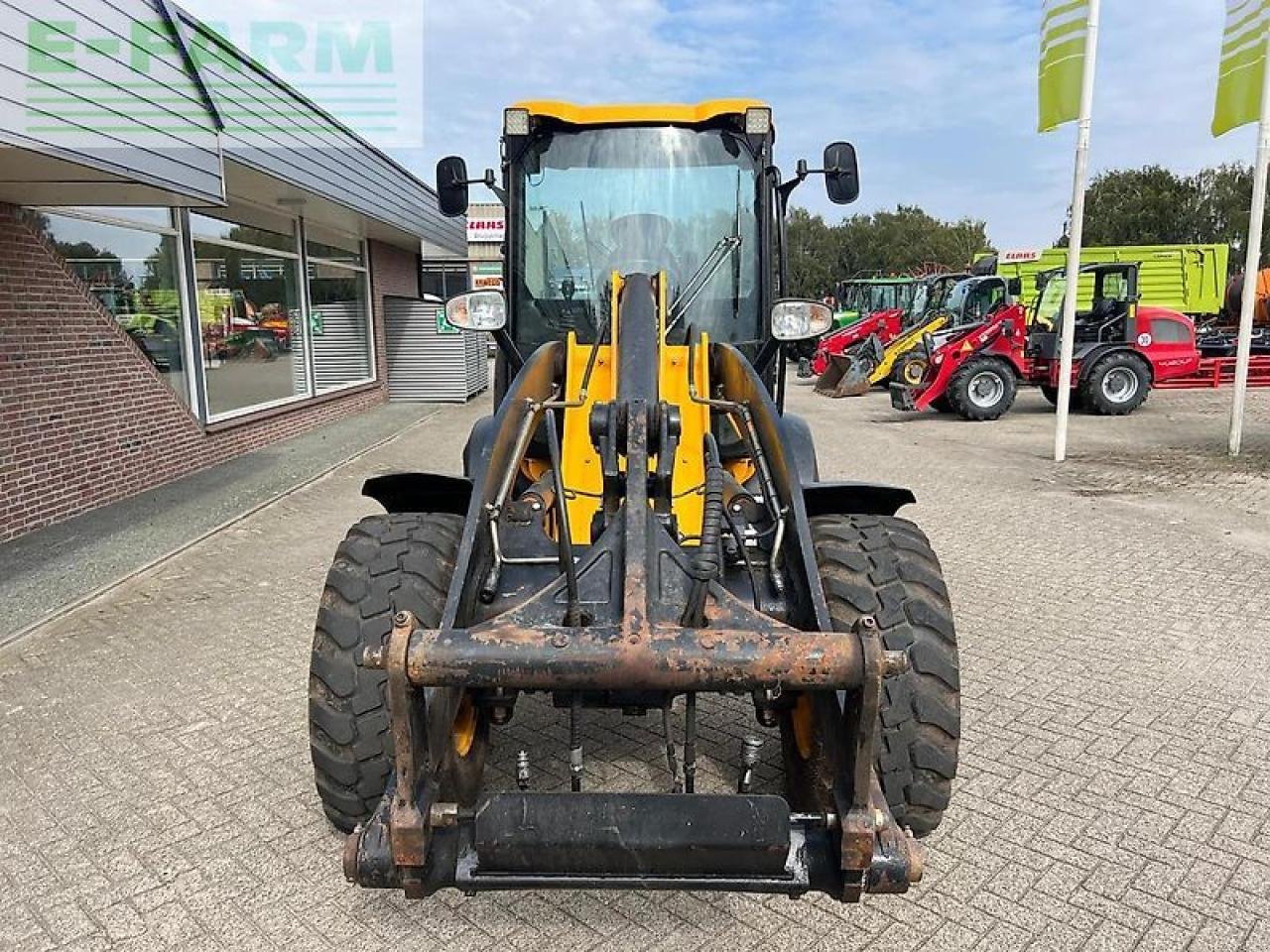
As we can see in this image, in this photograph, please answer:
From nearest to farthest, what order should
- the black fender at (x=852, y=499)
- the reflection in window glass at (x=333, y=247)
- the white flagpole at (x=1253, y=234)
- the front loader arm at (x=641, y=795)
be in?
the front loader arm at (x=641, y=795)
the black fender at (x=852, y=499)
the white flagpole at (x=1253, y=234)
the reflection in window glass at (x=333, y=247)

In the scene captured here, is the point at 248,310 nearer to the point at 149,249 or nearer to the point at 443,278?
the point at 149,249

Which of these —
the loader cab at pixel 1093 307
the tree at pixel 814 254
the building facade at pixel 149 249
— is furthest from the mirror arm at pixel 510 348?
the tree at pixel 814 254

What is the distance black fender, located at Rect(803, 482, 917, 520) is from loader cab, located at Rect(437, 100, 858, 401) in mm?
1231

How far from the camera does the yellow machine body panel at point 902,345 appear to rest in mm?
16766

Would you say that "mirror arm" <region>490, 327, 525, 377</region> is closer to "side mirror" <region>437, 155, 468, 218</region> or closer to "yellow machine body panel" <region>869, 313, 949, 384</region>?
"side mirror" <region>437, 155, 468, 218</region>

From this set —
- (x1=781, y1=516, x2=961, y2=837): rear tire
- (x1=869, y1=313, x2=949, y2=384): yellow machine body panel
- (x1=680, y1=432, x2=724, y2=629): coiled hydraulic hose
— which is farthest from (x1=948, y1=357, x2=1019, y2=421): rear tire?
(x1=680, y1=432, x2=724, y2=629): coiled hydraulic hose

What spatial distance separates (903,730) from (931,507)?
6011mm

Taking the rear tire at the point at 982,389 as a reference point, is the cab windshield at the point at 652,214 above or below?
above

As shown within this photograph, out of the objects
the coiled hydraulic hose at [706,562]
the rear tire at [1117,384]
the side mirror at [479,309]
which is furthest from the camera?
the rear tire at [1117,384]

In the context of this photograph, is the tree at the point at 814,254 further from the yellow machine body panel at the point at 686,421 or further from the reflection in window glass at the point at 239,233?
the yellow machine body panel at the point at 686,421

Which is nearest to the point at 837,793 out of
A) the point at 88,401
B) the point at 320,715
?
the point at 320,715

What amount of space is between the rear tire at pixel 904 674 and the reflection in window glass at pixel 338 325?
41.2 ft

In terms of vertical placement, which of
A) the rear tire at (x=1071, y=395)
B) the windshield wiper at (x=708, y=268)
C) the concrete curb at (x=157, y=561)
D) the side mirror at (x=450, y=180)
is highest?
the side mirror at (x=450, y=180)

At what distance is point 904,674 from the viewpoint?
8.93 ft
